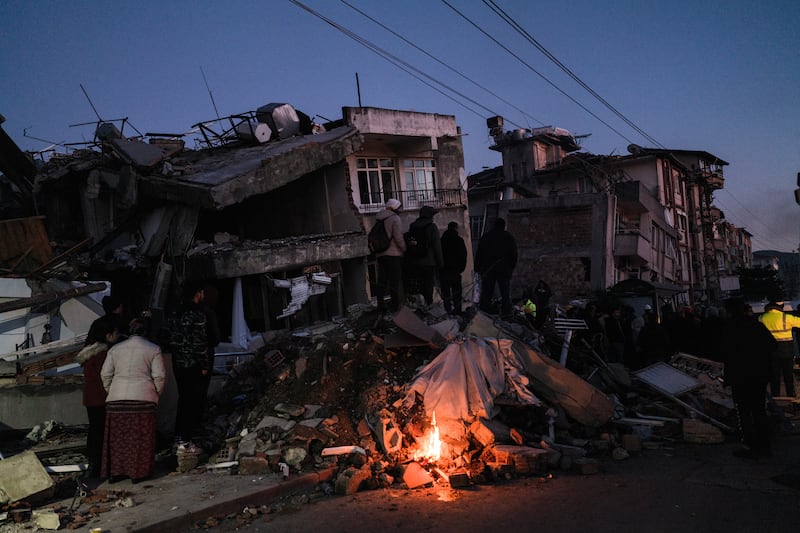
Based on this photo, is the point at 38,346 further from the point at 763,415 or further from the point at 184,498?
the point at 763,415

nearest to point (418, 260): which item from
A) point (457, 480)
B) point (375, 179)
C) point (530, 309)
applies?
point (530, 309)

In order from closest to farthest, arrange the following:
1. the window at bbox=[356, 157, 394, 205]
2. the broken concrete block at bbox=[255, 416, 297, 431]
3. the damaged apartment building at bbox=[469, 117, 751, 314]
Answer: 1. the broken concrete block at bbox=[255, 416, 297, 431]
2. the window at bbox=[356, 157, 394, 205]
3. the damaged apartment building at bbox=[469, 117, 751, 314]

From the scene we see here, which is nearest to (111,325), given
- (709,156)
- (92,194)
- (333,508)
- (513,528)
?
(333,508)

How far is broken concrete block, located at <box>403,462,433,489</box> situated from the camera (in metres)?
6.68

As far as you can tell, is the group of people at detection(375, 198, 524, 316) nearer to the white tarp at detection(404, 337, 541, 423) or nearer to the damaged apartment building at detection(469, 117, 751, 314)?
the white tarp at detection(404, 337, 541, 423)

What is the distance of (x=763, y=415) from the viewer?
7.70m

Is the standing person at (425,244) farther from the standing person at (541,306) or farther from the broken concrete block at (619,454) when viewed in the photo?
the broken concrete block at (619,454)

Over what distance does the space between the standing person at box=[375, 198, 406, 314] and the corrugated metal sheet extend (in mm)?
8620

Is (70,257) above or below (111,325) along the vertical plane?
above

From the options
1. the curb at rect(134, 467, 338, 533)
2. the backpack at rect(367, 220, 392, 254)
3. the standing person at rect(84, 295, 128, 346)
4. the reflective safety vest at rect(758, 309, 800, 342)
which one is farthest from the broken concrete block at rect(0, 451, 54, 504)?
the reflective safety vest at rect(758, 309, 800, 342)

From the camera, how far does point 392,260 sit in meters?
10.9

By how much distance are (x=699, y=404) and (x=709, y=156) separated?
4436 cm

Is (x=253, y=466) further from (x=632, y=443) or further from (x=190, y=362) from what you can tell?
(x=632, y=443)

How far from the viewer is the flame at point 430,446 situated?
747 cm
